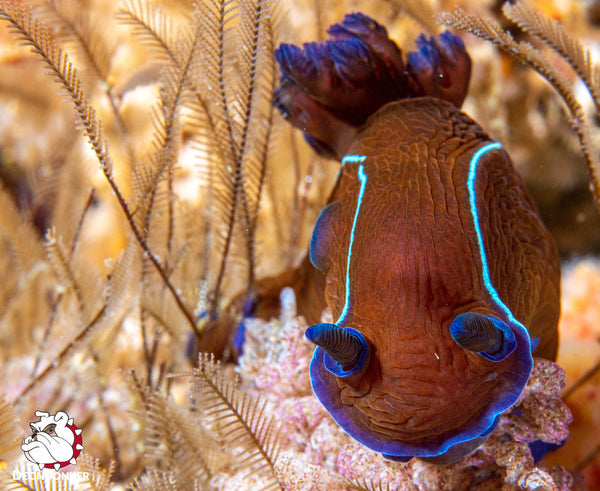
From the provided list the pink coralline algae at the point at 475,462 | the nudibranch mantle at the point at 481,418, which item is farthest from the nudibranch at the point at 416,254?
the pink coralline algae at the point at 475,462

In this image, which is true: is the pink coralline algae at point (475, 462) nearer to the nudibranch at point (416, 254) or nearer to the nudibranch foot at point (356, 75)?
the nudibranch at point (416, 254)

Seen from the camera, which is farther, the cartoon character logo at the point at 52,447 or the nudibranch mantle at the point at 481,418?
the cartoon character logo at the point at 52,447

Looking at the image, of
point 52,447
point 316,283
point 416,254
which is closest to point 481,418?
point 416,254

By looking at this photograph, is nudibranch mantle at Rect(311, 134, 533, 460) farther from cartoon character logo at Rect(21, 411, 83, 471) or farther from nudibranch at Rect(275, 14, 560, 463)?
cartoon character logo at Rect(21, 411, 83, 471)

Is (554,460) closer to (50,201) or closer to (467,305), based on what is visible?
(467,305)

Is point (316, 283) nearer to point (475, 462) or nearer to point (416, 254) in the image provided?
point (416, 254)

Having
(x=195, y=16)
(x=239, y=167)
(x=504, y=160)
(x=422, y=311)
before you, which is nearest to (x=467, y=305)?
(x=422, y=311)

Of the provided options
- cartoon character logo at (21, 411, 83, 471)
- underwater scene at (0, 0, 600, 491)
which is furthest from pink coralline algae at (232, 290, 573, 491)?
cartoon character logo at (21, 411, 83, 471)
